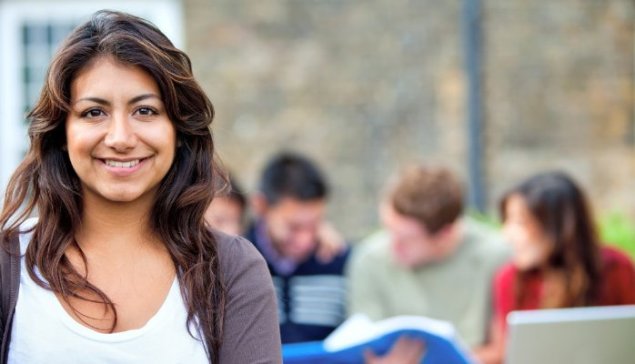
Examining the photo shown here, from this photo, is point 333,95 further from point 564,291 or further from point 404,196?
point 564,291

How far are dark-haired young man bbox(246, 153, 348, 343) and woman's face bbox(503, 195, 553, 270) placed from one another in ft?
2.72

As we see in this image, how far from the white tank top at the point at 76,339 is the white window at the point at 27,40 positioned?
7.98 metres

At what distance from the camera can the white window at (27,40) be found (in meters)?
9.70

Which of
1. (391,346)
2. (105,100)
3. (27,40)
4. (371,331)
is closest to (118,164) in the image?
(105,100)

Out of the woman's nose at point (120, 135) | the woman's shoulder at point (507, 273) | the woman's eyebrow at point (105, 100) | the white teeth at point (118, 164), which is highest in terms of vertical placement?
the woman's eyebrow at point (105, 100)

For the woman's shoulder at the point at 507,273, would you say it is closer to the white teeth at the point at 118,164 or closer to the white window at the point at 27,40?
the white teeth at the point at 118,164

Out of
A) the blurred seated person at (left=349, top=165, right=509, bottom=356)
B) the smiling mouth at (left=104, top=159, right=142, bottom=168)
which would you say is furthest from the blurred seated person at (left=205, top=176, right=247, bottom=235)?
the smiling mouth at (left=104, top=159, right=142, bottom=168)

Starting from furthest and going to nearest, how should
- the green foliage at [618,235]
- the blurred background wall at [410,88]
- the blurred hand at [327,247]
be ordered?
the blurred background wall at [410,88] → the green foliage at [618,235] → the blurred hand at [327,247]

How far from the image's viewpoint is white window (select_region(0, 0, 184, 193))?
9.70 metres

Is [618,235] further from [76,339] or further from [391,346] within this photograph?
[76,339]

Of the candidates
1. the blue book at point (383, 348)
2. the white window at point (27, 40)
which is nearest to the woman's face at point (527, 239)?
the blue book at point (383, 348)

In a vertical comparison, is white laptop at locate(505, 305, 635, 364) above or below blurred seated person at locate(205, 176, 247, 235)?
below

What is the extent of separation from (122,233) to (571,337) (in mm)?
1764

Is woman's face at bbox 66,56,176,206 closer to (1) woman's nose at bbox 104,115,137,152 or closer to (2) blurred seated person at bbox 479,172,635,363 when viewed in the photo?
(1) woman's nose at bbox 104,115,137,152
